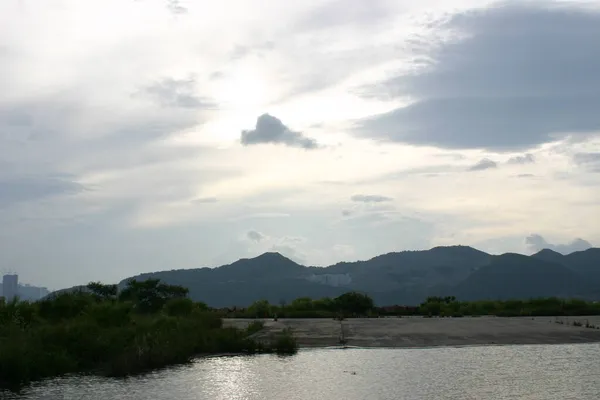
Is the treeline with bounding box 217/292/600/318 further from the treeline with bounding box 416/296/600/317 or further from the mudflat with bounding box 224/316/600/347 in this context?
the mudflat with bounding box 224/316/600/347

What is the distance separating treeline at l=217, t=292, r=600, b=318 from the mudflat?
20.4ft

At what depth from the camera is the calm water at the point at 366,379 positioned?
1908 centimetres

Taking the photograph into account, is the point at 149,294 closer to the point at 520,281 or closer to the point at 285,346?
the point at 285,346

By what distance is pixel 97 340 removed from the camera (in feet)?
85.5

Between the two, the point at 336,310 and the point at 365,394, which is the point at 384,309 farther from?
the point at 365,394

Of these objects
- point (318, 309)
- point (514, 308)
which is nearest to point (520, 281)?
point (514, 308)

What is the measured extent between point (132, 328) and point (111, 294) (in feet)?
65.9

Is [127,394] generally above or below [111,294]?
below

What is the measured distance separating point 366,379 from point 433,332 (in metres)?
14.6

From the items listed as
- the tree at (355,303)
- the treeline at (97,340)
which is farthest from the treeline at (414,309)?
the treeline at (97,340)

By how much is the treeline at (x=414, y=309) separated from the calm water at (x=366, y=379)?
73.6 feet

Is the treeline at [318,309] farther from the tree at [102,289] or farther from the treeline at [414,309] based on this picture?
the tree at [102,289]

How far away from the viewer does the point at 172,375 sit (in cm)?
2280

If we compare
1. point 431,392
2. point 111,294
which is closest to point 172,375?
point 431,392
